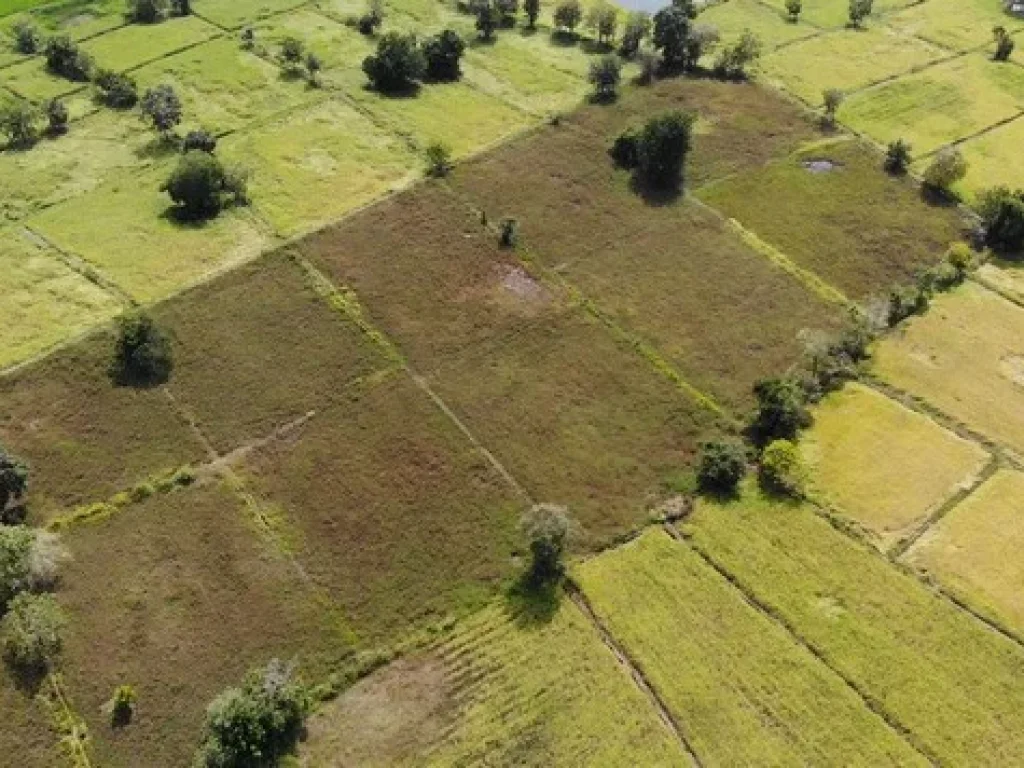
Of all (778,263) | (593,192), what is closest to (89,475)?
(593,192)

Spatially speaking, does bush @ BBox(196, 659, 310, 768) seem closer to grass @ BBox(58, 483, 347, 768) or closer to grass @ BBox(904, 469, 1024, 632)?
grass @ BBox(58, 483, 347, 768)

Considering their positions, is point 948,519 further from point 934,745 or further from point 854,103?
point 854,103

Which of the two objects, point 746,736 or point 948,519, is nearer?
point 746,736

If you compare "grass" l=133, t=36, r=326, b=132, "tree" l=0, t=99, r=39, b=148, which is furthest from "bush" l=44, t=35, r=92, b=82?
"tree" l=0, t=99, r=39, b=148

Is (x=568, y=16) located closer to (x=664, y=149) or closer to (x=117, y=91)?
(x=664, y=149)

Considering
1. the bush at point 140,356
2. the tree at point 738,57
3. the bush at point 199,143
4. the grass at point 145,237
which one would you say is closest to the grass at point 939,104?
the tree at point 738,57

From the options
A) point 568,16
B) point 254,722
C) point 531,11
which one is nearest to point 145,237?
point 254,722

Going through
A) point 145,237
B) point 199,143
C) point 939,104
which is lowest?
point 145,237
